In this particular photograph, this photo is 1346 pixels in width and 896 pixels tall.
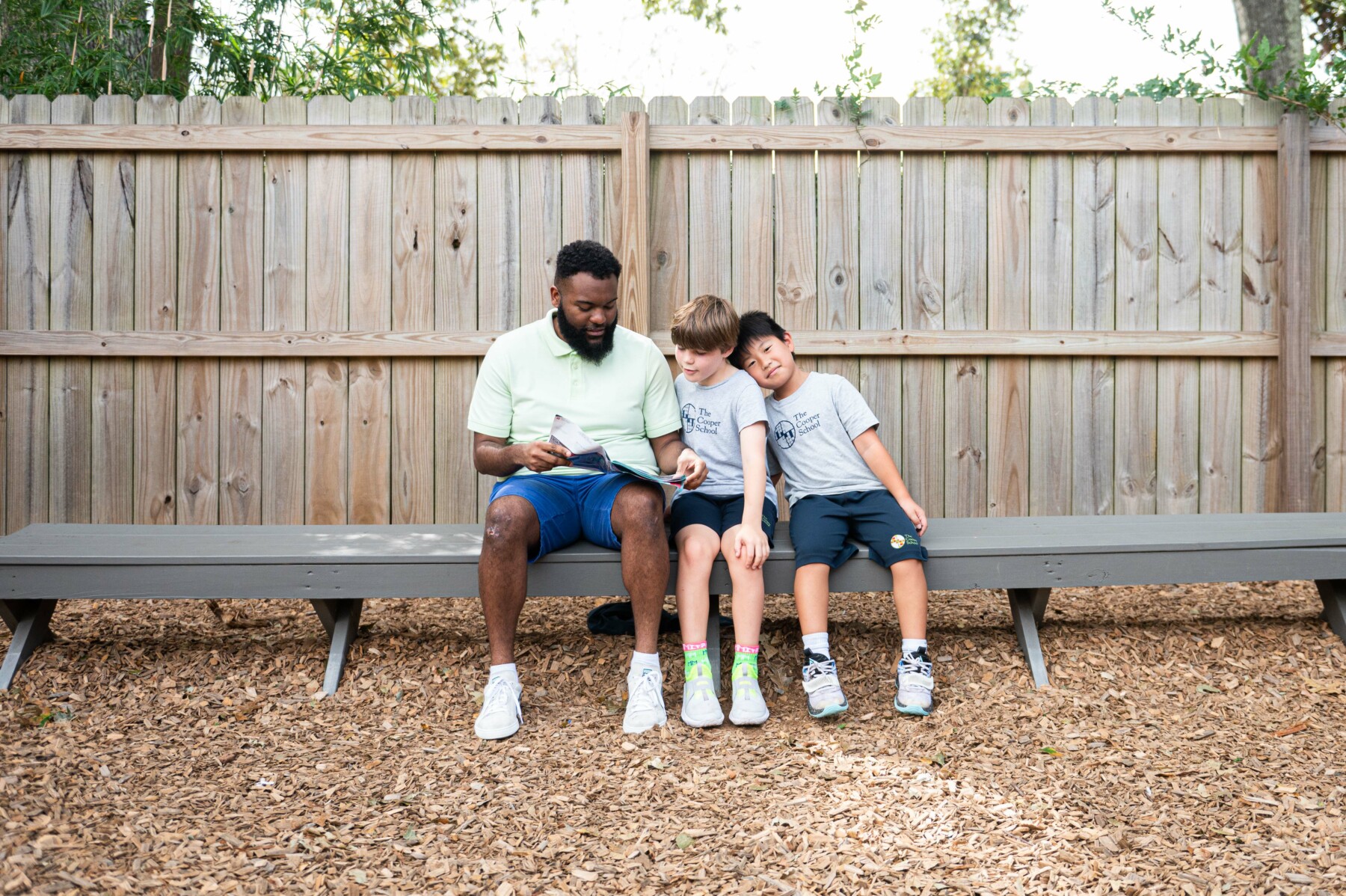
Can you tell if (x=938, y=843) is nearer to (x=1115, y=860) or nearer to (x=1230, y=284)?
(x=1115, y=860)

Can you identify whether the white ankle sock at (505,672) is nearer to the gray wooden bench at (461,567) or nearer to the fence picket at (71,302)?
the gray wooden bench at (461,567)

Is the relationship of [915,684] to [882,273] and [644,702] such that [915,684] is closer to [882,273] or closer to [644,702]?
[644,702]

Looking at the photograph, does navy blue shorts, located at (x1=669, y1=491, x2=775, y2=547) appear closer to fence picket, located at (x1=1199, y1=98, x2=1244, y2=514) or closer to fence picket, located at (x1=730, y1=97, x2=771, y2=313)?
fence picket, located at (x1=730, y1=97, x2=771, y2=313)

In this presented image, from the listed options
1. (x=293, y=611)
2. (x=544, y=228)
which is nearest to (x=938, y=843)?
(x=293, y=611)

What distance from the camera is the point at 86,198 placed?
3.85 m

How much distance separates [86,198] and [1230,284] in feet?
15.0

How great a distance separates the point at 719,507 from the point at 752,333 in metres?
0.55

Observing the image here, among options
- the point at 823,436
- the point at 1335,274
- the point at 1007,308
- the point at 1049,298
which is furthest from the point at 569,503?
the point at 1335,274

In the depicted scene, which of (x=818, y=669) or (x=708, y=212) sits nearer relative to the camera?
(x=818, y=669)

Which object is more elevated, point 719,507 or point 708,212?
→ point 708,212

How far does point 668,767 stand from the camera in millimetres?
2340

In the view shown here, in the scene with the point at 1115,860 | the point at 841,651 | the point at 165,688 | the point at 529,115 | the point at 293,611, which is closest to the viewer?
the point at 1115,860

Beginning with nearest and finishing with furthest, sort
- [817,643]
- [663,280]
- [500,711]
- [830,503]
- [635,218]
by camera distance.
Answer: [500,711] → [817,643] → [830,503] → [635,218] → [663,280]

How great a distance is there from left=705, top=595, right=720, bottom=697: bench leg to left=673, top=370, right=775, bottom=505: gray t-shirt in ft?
1.08
